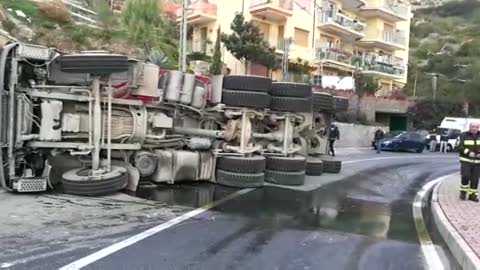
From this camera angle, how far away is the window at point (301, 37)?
40.8 meters

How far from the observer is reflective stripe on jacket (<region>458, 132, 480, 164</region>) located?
973 centimetres

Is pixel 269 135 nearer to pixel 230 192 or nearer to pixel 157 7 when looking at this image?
pixel 230 192

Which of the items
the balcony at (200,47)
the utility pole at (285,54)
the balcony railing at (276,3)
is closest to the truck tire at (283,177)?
the utility pole at (285,54)

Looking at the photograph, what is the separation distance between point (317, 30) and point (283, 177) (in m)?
33.3

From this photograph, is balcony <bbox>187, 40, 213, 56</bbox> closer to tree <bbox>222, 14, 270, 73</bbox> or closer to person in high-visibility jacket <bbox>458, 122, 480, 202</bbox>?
tree <bbox>222, 14, 270, 73</bbox>

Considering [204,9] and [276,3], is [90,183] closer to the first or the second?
[276,3]

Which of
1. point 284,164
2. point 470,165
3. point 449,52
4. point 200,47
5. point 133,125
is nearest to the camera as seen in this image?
point 133,125

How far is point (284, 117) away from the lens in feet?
36.6

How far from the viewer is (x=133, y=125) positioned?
9172 mm

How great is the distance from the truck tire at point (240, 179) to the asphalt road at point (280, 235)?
0.27 meters

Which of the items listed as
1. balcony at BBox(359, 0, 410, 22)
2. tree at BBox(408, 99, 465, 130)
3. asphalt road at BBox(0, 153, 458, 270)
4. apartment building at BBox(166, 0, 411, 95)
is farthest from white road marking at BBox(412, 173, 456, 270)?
balcony at BBox(359, 0, 410, 22)

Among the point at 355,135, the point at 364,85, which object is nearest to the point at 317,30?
Answer: the point at 364,85

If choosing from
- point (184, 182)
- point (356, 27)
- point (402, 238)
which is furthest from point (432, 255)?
point (356, 27)

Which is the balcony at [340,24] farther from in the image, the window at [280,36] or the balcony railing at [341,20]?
the window at [280,36]
